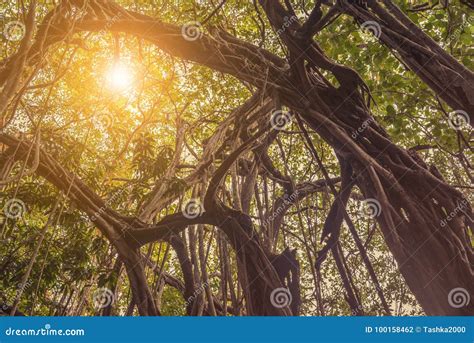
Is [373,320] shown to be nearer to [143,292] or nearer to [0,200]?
[143,292]

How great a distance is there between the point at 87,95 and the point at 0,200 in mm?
1596

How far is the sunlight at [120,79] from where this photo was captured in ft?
9.75

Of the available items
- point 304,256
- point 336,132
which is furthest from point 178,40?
point 304,256

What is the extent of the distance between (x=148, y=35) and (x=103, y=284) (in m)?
1.42

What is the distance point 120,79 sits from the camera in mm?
3139

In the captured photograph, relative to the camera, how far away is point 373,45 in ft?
7.93

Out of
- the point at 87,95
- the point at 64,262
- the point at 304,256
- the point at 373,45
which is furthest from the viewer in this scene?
the point at 304,256

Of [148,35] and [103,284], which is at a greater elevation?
[148,35]

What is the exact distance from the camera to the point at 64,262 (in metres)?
2.20

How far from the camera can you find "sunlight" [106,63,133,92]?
2971mm

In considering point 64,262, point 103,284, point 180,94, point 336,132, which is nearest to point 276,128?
point 336,132

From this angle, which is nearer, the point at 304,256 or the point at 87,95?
the point at 87,95

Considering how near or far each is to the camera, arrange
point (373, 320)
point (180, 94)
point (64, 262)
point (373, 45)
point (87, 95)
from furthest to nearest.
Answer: point (180, 94) < point (87, 95) < point (373, 45) < point (64, 262) < point (373, 320)

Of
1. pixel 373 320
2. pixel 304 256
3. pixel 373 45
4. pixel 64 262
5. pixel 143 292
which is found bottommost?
pixel 373 320
